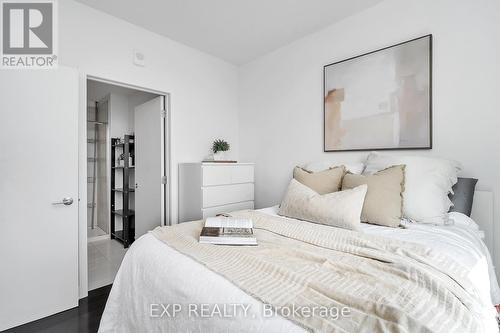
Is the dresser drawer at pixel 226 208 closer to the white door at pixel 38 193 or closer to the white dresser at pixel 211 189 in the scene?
the white dresser at pixel 211 189

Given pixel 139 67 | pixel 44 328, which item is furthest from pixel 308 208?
pixel 139 67

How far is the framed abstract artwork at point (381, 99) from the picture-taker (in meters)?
1.90

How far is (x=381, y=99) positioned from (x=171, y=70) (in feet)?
7.32

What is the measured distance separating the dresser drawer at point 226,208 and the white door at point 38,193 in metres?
1.15

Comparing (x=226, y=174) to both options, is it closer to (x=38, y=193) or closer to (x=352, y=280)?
(x=38, y=193)

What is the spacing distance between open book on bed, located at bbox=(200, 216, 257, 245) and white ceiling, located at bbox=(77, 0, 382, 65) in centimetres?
191

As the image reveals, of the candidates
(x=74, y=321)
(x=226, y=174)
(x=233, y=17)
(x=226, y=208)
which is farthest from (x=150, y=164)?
(x=233, y=17)

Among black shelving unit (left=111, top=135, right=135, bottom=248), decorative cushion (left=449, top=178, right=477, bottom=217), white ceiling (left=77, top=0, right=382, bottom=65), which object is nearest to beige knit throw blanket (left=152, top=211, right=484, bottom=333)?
decorative cushion (left=449, top=178, right=477, bottom=217)

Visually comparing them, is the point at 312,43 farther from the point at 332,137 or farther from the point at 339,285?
the point at 339,285

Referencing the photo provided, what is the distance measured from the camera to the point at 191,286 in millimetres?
870

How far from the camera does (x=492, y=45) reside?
5.37 feet

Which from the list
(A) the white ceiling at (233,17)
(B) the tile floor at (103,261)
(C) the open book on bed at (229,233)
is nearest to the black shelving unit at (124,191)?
(B) the tile floor at (103,261)

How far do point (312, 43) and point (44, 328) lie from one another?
340cm

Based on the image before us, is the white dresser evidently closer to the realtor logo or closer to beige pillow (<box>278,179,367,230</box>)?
beige pillow (<box>278,179,367,230</box>)
